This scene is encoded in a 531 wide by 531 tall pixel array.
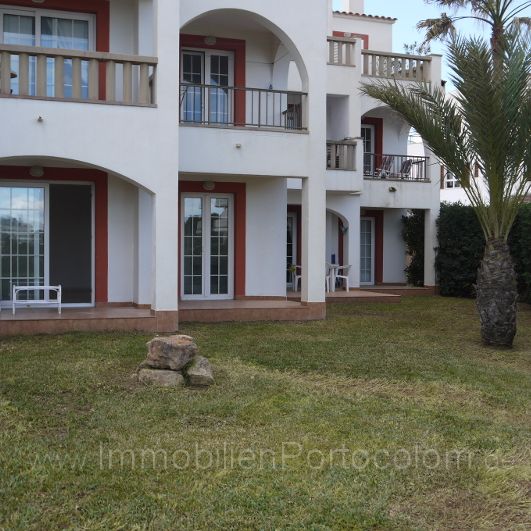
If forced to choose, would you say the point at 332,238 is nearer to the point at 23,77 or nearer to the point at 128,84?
the point at 128,84

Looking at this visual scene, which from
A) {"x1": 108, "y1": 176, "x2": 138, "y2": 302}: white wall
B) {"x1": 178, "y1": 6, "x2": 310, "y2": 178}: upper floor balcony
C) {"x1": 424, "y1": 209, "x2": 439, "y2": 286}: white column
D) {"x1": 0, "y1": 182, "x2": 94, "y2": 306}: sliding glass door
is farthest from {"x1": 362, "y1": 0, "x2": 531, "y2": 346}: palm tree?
{"x1": 424, "y1": 209, "x2": 439, "y2": 286}: white column

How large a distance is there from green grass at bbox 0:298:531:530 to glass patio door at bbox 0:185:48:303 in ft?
9.96

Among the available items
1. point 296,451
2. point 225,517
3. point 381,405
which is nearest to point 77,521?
point 225,517

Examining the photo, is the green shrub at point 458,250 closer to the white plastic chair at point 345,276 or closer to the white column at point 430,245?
the white column at point 430,245

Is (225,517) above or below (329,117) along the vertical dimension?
below

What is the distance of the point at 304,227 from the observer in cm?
1380

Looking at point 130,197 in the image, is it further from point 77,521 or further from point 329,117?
point 77,521

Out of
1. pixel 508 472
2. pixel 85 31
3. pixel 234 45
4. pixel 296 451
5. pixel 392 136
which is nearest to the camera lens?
pixel 508 472

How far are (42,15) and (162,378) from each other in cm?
857

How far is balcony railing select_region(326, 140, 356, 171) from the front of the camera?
18.3 metres

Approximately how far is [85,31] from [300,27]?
13.6 ft

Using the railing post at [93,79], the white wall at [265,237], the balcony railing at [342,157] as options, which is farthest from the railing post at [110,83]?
the balcony railing at [342,157]

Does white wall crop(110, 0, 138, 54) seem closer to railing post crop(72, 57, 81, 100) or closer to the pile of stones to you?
railing post crop(72, 57, 81, 100)

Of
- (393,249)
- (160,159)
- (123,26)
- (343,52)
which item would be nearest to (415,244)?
(393,249)
